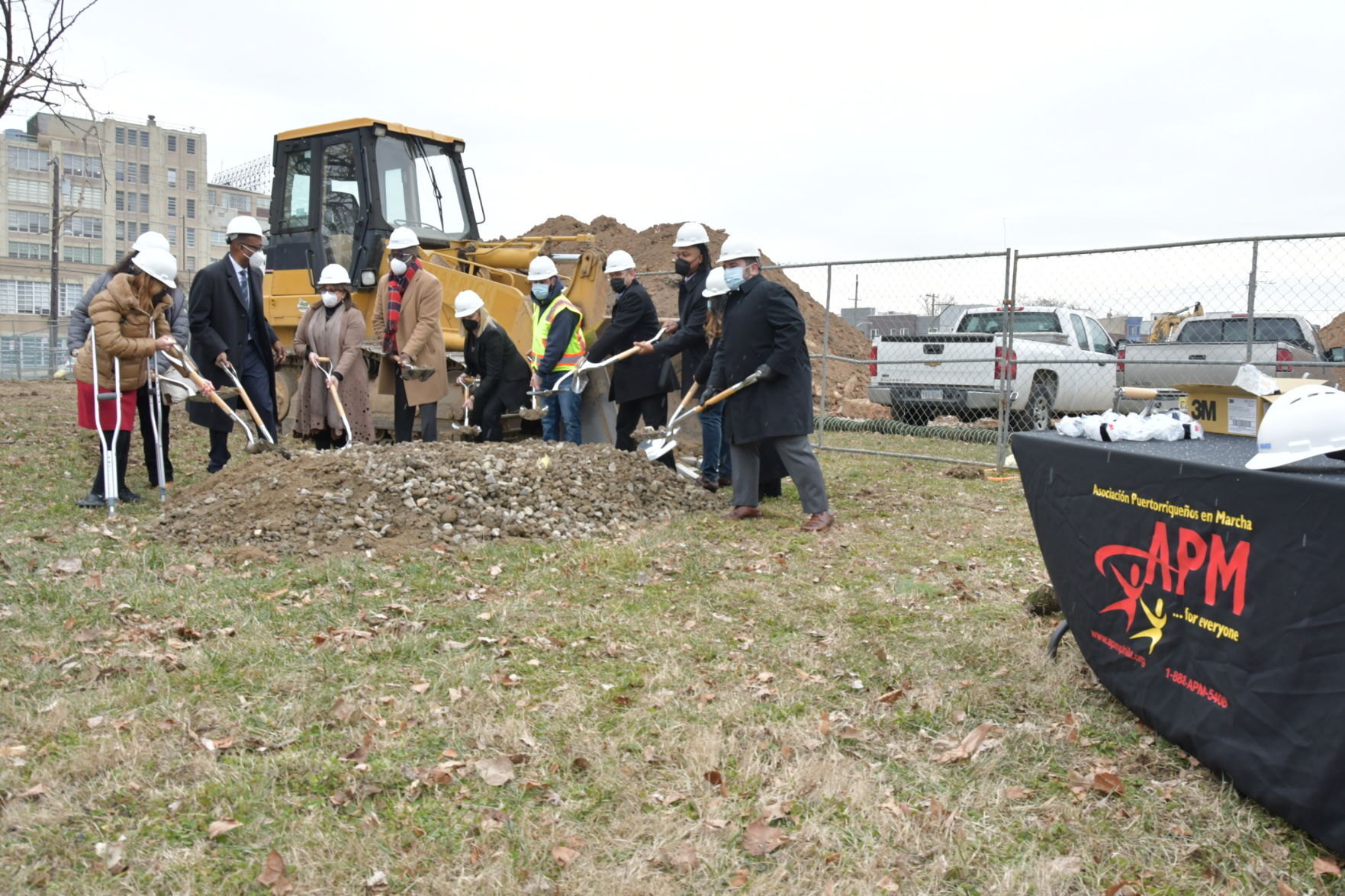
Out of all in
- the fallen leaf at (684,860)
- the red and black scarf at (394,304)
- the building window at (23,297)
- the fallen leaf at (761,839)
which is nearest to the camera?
the fallen leaf at (684,860)

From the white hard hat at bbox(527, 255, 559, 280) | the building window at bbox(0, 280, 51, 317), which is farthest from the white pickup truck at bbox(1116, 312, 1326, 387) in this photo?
the building window at bbox(0, 280, 51, 317)

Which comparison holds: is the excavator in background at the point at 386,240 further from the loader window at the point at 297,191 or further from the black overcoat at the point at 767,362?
the black overcoat at the point at 767,362

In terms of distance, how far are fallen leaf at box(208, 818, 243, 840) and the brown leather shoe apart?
486 cm

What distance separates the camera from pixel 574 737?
3.82 m

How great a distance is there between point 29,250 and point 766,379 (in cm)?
6899

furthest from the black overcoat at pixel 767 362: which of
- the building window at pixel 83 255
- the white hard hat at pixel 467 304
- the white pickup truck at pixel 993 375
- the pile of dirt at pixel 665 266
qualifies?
the building window at pixel 83 255

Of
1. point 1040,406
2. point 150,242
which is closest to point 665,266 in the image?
point 1040,406

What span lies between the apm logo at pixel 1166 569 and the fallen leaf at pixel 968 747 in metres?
0.62

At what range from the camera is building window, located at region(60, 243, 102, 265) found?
6569cm

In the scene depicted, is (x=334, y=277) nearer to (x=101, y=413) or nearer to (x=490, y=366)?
(x=490, y=366)

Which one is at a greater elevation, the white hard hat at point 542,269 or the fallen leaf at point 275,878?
the white hard hat at point 542,269

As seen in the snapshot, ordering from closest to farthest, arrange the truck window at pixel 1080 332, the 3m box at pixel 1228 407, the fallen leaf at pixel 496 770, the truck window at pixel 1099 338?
1. the fallen leaf at pixel 496 770
2. the 3m box at pixel 1228 407
3. the truck window at pixel 1080 332
4. the truck window at pixel 1099 338

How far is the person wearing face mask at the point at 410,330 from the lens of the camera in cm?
890

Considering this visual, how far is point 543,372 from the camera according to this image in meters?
9.35
